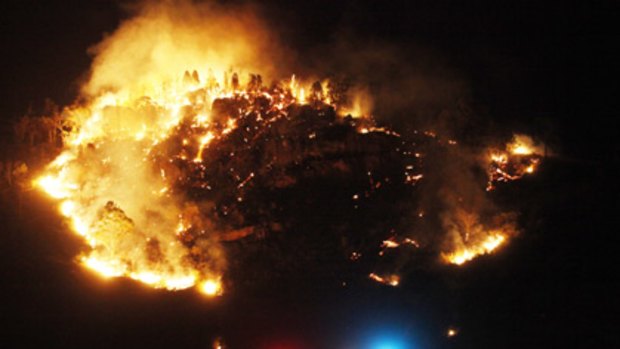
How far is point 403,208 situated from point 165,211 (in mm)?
14841

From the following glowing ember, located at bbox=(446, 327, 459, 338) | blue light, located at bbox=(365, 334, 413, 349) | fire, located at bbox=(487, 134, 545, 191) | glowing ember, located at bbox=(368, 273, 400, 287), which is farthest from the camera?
fire, located at bbox=(487, 134, 545, 191)

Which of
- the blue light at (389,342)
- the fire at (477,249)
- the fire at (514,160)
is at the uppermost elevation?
the fire at (514,160)

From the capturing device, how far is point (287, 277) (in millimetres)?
28766

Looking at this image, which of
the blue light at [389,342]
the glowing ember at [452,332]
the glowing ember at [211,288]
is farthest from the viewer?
the glowing ember at [211,288]

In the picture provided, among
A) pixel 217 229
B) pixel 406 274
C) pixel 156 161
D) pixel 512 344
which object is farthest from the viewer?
pixel 156 161

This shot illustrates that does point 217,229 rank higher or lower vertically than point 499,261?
higher

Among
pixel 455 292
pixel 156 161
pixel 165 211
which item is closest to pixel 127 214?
pixel 165 211

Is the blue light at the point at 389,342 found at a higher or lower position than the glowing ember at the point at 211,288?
lower

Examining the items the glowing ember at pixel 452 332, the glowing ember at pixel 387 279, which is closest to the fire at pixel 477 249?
the glowing ember at pixel 387 279

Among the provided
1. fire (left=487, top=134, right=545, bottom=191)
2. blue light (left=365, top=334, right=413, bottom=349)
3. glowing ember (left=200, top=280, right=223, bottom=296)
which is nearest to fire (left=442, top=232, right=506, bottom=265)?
fire (left=487, top=134, right=545, bottom=191)

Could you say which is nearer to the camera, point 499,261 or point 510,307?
point 510,307

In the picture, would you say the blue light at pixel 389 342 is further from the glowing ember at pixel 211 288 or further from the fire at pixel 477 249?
the glowing ember at pixel 211 288

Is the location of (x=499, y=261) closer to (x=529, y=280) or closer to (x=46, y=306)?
(x=529, y=280)

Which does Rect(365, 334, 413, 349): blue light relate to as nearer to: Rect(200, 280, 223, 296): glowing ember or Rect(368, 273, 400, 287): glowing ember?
Rect(368, 273, 400, 287): glowing ember
